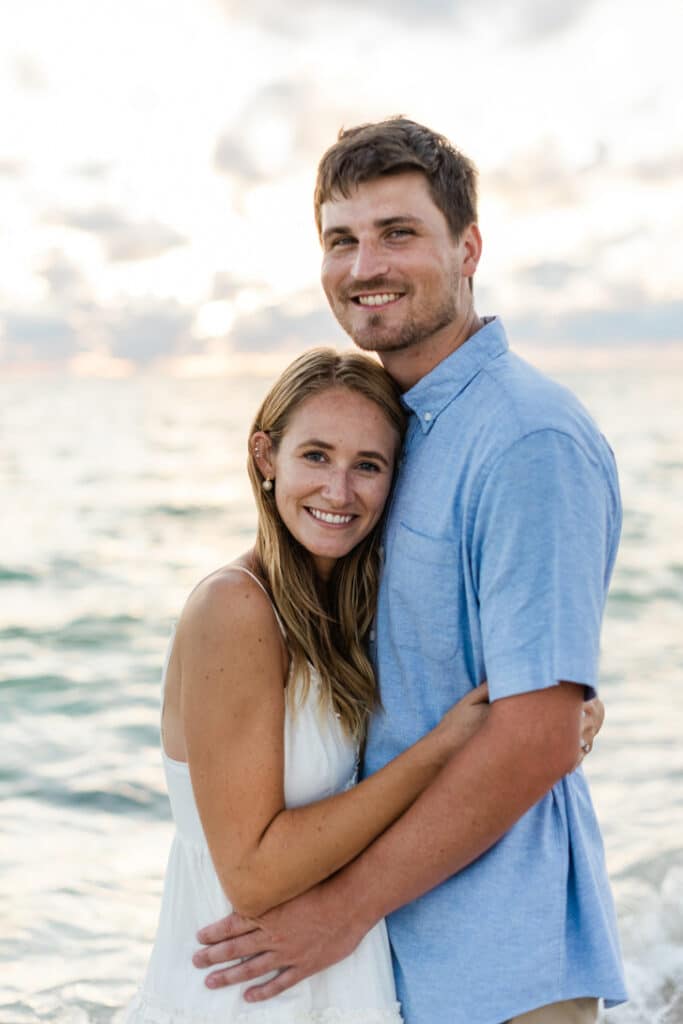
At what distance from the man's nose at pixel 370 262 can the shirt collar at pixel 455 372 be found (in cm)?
25

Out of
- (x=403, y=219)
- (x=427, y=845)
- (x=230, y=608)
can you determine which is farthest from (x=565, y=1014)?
(x=403, y=219)

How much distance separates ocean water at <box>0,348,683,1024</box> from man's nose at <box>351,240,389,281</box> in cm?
295

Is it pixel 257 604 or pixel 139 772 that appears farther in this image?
pixel 139 772

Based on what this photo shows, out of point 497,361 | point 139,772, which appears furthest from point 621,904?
point 497,361

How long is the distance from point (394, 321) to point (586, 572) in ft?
2.54

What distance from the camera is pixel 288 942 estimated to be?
2.25 metres

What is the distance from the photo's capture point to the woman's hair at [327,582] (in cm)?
235

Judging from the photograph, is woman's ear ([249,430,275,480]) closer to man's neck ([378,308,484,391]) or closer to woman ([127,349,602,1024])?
woman ([127,349,602,1024])

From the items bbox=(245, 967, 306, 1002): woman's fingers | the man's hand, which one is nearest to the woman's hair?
the man's hand

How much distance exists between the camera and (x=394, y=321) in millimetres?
2447

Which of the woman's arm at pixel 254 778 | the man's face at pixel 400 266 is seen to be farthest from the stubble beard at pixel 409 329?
the woman's arm at pixel 254 778

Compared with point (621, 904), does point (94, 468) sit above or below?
above

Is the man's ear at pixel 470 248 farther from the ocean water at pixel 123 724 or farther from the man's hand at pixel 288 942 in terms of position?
the ocean water at pixel 123 724

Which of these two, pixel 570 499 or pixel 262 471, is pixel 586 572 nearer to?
pixel 570 499
